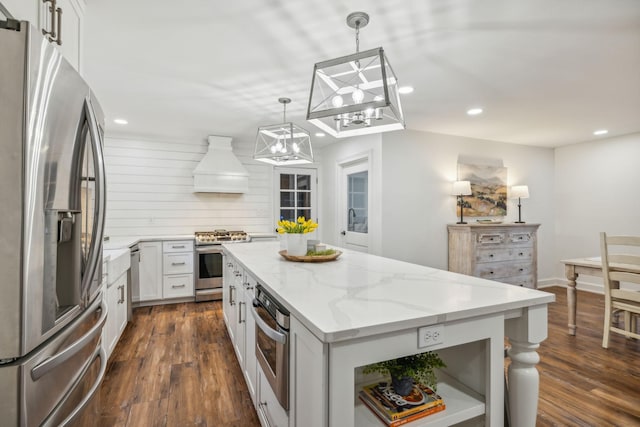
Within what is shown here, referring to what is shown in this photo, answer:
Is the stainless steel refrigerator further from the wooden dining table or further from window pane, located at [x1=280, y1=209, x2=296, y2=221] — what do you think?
window pane, located at [x1=280, y1=209, x2=296, y2=221]

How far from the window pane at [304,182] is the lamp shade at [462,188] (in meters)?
2.46

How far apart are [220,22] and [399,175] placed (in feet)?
10.0

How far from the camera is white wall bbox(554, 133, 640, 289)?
15.5ft

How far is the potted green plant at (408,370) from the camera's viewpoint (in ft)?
4.10

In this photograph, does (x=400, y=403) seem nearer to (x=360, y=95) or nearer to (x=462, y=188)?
(x=360, y=95)

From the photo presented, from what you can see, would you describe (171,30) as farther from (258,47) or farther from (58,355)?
(58,355)

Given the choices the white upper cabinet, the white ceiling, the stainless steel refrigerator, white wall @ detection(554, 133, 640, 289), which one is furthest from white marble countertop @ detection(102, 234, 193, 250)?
white wall @ detection(554, 133, 640, 289)

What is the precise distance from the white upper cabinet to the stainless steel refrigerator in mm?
347

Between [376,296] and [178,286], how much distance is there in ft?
12.9

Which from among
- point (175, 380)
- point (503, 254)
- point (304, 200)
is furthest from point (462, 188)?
point (175, 380)

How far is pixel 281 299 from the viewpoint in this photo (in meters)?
1.34

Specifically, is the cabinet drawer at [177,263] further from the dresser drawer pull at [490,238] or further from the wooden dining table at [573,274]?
the wooden dining table at [573,274]

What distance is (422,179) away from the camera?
15.0ft

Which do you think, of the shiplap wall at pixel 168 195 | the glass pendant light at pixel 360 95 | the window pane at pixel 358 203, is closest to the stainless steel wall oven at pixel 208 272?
the shiplap wall at pixel 168 195
